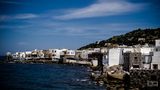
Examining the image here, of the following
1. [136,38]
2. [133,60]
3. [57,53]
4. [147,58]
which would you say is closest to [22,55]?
[57,53]

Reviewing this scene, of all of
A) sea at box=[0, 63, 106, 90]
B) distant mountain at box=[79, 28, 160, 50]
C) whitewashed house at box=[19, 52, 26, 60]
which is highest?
distant mountain at box=[79, 28, 160, 50]

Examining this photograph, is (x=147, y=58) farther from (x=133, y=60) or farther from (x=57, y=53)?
(x=57, y=53)

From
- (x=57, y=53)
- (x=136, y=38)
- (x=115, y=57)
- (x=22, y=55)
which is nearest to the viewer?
(x=115, y=57)

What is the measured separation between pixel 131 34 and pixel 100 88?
121ft

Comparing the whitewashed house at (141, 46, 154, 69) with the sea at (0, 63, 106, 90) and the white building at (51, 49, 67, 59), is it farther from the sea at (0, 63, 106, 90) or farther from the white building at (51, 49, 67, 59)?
the white building at (51, 49, 67, 59)

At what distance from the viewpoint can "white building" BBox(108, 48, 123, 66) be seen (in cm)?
2342

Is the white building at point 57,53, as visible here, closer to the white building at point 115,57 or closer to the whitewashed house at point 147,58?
the white building at point 115,57

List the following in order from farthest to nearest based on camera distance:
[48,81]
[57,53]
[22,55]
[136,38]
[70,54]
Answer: [22,55] < [57,53] < [70,54] < [136,38] < [48,81]

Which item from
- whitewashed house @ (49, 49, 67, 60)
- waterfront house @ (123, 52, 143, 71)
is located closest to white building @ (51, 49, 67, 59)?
whitewashed house @ (49, 49, 67, 60)

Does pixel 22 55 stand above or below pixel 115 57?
above

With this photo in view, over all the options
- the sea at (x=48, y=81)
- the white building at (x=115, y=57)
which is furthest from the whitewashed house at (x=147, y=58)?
the sea at (x=48, y=81)

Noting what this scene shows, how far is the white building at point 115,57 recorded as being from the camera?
23422 mm

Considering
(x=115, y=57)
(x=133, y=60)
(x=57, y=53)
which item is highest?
(x=57, y=53)

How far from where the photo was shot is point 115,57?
2386cm
